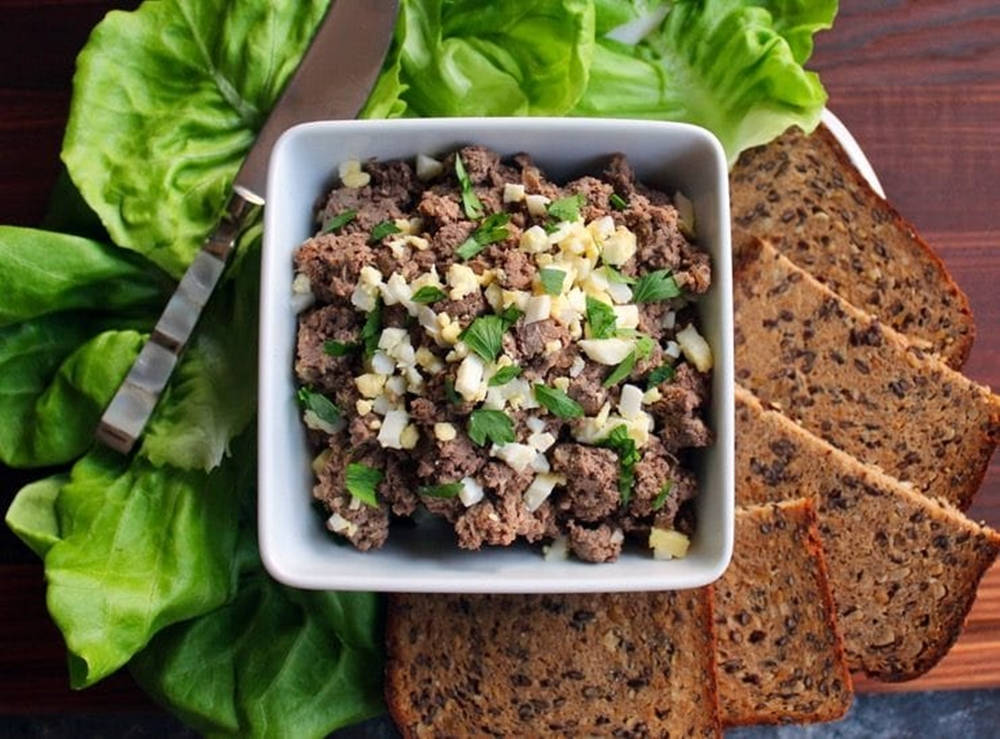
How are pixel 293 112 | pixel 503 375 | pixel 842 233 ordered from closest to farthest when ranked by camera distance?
pixel 503 375 → pixel 293 112 → pixel 842 233

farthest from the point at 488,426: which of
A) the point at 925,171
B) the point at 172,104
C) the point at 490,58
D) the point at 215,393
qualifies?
the point at 925,171

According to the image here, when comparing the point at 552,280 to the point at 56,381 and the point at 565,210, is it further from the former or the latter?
the point at 56,381

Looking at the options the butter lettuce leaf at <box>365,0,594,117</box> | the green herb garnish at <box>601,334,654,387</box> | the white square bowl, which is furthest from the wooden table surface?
the green herb garnish at <box>601,334,654,387</box>

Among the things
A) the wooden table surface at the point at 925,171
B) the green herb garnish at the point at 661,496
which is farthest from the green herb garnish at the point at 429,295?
the wooden table surface at the point at 925,171

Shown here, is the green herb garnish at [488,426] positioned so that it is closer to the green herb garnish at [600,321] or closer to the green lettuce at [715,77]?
the green herb garnish at [600,321]

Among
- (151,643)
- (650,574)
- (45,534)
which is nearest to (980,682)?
(650,574)
